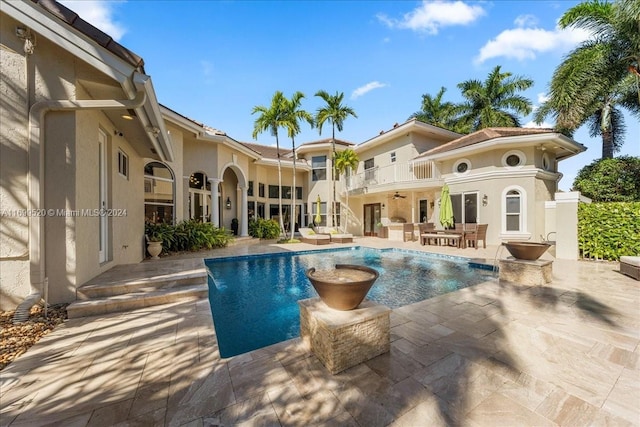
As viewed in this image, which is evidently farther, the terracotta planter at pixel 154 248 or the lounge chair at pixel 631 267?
Result: the terracotta planter at pixel 154 248

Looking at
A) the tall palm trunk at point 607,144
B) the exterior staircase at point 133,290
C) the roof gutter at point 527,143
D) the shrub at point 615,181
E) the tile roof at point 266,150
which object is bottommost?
the exterior staircase at point 133,290

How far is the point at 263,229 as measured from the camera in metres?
15.9

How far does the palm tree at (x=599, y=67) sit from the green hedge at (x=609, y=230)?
20.7 ft

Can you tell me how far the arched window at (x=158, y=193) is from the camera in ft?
33.1

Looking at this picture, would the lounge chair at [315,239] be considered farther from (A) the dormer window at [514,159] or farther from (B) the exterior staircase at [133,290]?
(A) the dormer window at [514,159]

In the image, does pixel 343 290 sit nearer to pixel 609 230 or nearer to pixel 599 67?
pixel 609 230

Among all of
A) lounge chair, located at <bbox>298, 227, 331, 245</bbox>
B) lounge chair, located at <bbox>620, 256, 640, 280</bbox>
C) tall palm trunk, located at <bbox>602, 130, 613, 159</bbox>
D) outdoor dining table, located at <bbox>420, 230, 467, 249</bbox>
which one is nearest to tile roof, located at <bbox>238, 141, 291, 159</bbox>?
lounge chair, located at <bbox>298, 227, 331, 245</bbox>

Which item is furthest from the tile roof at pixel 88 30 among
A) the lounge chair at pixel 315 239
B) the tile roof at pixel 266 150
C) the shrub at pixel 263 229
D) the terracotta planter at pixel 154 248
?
the tile roof at pixel 266 150

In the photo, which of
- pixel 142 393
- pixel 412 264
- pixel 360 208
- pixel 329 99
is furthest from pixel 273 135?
pixel 142 393

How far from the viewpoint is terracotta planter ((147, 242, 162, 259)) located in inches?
344

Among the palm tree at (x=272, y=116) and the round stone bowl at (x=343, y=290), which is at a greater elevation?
the palm tree at (x=272, y=116)

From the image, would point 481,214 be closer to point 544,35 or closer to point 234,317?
point 544,35

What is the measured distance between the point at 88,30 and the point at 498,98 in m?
25.7

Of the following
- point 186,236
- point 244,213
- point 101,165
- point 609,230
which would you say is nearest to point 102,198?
point 101,165
